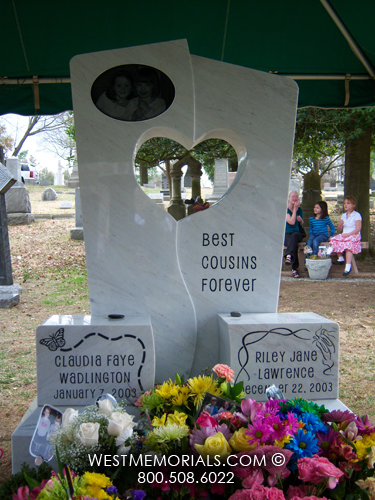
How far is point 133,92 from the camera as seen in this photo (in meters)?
3.08

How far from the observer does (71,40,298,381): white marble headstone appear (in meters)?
3.09

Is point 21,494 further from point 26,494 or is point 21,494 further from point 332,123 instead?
point 332,123

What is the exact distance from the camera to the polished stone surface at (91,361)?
2.80 m

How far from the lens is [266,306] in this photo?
3326mm

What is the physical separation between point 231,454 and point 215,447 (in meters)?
0.10

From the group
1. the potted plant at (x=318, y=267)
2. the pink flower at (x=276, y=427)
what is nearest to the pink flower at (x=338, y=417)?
the pink flower at (x=276, y=427)

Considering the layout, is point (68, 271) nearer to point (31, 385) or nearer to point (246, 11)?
point (31, 385)

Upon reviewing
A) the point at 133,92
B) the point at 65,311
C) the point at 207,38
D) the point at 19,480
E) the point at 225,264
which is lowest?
the point at 65,311

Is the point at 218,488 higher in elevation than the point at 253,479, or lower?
lower

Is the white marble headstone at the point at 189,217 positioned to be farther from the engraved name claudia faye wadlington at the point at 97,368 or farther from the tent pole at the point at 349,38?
the tent pole at the point at 349,38

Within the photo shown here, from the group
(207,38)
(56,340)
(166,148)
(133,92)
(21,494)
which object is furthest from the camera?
(166,148)

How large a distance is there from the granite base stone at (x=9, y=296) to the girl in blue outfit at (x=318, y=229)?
203 inches

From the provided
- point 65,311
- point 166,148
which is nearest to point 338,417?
point 65,311

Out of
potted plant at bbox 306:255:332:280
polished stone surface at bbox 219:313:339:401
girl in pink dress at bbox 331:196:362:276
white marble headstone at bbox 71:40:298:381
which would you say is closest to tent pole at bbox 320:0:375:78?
white marble headstone at bbox 71:40:298:381
